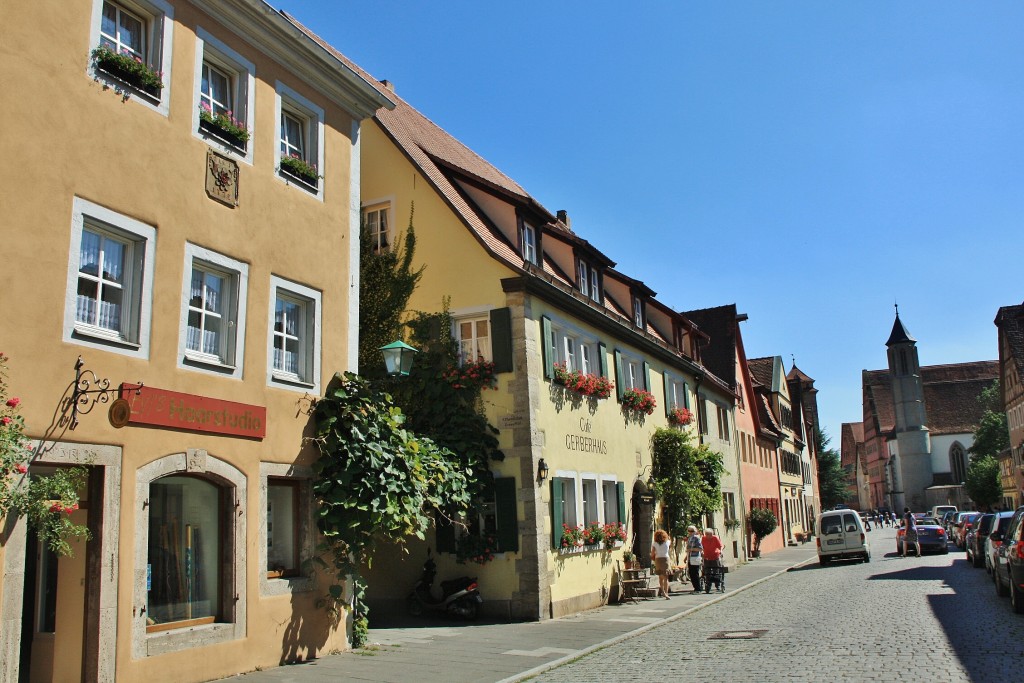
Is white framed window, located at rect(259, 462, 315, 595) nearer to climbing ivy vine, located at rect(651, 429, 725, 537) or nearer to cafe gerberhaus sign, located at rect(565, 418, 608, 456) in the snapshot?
cafe gerberhaus sign, located at rect(565, 418, 608, 456)

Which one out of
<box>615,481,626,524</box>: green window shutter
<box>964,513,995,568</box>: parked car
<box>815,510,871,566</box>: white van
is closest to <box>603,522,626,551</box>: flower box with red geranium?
<box>615,481,626,524</box>: green window shutter

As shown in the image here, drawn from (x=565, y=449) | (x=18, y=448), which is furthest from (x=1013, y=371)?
(x=18, y=448)

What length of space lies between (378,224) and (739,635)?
1061 centimetres

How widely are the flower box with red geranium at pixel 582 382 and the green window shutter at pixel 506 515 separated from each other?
248cm

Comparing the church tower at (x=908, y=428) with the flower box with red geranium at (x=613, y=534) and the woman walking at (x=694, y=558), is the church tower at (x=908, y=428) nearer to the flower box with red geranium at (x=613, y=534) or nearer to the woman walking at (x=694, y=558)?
the woman walking at (x=694, y=558)

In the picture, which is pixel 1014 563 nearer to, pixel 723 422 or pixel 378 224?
pixel 378 224

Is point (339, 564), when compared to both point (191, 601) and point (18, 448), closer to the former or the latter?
point (191, 601)

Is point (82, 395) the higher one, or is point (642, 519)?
point (82, 395)

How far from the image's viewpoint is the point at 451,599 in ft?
52.5

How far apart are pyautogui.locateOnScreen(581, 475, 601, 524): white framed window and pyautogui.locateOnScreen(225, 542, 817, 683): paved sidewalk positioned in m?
1.85

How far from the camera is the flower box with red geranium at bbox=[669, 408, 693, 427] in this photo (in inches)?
1000

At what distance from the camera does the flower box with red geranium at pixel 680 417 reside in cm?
2541

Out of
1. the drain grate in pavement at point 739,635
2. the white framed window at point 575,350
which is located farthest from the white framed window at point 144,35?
the drain grate in pavement at point 739,635

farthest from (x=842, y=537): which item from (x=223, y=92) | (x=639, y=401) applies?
(x=223, y=92)
